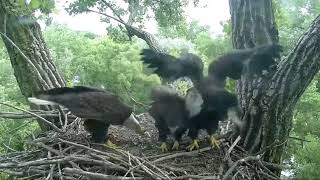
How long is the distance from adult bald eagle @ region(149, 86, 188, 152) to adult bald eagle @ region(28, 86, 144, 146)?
26 cm

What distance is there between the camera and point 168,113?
14.0ft

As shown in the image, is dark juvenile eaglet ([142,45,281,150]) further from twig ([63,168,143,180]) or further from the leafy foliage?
the leafy foliage

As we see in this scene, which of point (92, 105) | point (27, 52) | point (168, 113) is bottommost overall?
point (168, 113)

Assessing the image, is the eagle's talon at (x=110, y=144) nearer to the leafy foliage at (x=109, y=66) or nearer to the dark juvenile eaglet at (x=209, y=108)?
the dark juvenile eaglet at (x=209, y=108)

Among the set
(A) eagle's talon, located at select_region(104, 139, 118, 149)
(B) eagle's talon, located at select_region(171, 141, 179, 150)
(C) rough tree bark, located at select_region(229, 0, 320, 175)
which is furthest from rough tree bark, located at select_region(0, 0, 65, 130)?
(C) rough tree bark, located at select_region(229, 0, 320, 175)

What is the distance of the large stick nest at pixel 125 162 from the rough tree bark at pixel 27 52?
730 millimetres

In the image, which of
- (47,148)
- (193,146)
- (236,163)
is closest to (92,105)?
(47,148)

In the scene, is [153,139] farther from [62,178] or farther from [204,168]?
[62,178]

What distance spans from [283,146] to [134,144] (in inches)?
54.8

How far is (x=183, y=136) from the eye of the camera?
15.5ft

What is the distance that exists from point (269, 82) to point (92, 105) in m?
1.53

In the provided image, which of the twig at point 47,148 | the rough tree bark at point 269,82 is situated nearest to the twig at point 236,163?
the rough tree bark at point 269,82

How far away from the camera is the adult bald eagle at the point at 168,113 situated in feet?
14.0

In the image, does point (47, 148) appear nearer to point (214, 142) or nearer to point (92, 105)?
point (92, 105)
